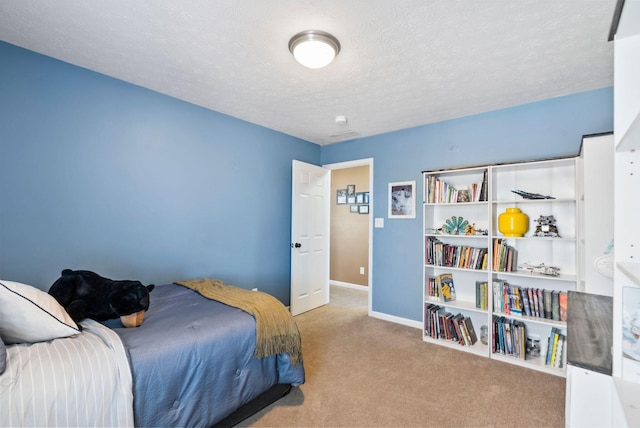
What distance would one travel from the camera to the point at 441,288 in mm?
3137

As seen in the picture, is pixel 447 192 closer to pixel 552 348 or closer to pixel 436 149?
pixel 436 149

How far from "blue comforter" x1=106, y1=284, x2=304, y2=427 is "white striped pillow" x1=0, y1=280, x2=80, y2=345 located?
28 cm

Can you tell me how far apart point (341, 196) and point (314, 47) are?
3.95 meters

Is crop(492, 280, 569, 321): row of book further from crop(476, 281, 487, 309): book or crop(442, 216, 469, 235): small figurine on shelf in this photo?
crop(442, 216, 469, 235): small figurine on shelf

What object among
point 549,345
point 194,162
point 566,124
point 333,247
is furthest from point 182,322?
point 333,247

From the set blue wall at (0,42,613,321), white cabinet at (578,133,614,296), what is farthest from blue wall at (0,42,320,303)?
white cabinet at (578,133,614,296)

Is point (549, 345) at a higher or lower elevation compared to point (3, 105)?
lower

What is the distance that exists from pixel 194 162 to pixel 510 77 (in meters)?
2.97

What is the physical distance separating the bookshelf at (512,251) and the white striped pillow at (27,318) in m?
2.99

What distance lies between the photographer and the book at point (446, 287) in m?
3.13

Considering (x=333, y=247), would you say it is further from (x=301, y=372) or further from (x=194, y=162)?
(x=301, y=372)

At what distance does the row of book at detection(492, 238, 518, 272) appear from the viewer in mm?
2734

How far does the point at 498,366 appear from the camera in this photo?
2.58 m

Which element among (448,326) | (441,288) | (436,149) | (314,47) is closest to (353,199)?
(436,149)
